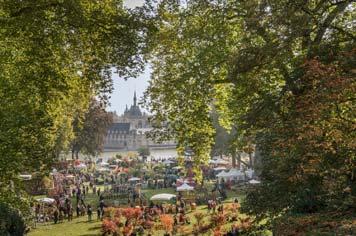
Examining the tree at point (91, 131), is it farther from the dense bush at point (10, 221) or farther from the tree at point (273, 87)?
the dense bush at point (10, 221)

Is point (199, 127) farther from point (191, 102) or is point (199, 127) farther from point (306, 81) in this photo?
point (306, 81)

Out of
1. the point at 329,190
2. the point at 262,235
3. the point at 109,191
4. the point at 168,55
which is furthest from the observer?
the point at 109,191

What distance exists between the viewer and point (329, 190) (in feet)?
45.2

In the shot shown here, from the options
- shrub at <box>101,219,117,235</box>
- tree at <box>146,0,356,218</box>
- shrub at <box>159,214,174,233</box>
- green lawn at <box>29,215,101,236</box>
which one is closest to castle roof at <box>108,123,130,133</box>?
green lawn at <box>29,215,101,236</box>

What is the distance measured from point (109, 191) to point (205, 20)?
2928 centimetres

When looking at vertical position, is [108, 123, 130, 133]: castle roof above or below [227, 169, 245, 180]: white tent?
above

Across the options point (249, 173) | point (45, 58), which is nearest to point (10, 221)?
point (45, 58)

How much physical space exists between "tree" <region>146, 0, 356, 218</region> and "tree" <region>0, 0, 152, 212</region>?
2134 millimetres

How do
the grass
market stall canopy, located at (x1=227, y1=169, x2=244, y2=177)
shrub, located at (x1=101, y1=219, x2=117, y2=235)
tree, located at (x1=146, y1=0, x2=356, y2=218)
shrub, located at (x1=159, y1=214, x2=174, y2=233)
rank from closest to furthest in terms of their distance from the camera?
tree, located at (x1=146, y1=0, x2=356, y2=218)
shrub, located at (x1=159, y1=214, x2=174, y2=233)
shrub, located at (x1=101, y1=219, x2=117, y2=235)
the grass
market stall canopy, located at (x1=227, y1=169, x2=244, y2=177)

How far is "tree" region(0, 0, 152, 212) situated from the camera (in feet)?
50.7

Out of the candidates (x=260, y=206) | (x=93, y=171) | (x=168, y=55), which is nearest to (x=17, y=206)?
(x=260, y=206)

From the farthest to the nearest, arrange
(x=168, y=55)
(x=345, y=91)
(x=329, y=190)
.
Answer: (x=168, y=55) → (x=329, y=190) → (x=345, y=91)

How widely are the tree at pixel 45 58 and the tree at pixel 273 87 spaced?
213 centimetres

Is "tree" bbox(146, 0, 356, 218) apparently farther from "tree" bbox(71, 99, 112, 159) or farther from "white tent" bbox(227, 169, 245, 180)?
"tree" bbox(71, 99, 112, 159)
